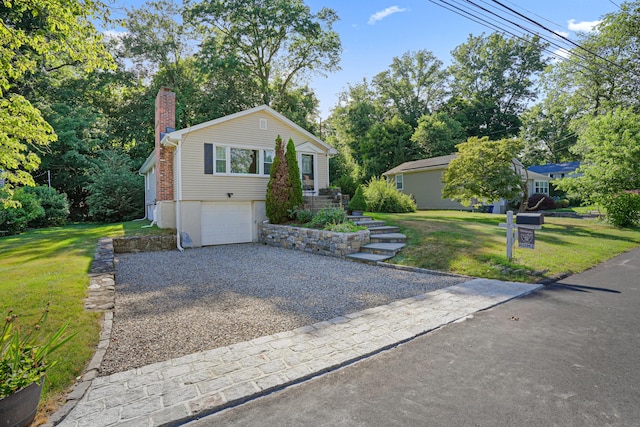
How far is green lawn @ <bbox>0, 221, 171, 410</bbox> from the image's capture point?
301 centimetres

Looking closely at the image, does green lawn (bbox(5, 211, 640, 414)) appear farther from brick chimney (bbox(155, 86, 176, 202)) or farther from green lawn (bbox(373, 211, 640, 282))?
brick chimney (bbox(155, 86, 176, 202))

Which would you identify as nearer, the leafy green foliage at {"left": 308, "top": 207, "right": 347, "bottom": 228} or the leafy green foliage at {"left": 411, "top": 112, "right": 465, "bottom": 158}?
the leafy green foliage at {"left": 308, "top": 207, "right": 347, "bottom": 228}

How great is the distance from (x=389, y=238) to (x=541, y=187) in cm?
2404

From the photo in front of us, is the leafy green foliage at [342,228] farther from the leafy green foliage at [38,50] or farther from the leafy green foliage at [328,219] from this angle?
the leafy green foliage at [38,50]

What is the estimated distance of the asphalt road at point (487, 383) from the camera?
2.33m

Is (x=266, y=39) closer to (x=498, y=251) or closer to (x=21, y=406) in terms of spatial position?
(x=498, y=251)

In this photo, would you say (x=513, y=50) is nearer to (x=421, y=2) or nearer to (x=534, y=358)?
(x=421, y=2)

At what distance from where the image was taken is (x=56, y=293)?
15.4 feet

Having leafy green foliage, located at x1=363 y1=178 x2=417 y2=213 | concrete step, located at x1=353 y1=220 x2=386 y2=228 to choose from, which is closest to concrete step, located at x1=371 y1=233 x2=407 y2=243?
concrete step, located at x1=353 y1=220 x2=386 y2=228

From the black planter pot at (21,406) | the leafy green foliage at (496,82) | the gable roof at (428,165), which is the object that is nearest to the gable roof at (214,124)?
the black planter pot at (21,406)

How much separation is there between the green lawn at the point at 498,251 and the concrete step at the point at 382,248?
215 mm

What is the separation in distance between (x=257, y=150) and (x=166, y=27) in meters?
18.5

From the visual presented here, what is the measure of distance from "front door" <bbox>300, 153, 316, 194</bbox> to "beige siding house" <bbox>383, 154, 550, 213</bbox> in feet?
37.8

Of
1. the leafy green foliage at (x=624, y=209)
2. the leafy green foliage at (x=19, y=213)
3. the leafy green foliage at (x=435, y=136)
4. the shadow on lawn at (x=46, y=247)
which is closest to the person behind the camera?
the shadow on lawn at (x=46, y=247)
